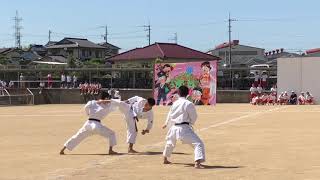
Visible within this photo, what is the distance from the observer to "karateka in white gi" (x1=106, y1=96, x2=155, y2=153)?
12.9 meters

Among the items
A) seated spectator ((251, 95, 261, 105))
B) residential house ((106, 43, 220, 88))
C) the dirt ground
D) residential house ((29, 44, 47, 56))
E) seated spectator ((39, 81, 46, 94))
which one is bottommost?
the dirt ground

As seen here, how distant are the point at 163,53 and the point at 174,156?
42.6 m

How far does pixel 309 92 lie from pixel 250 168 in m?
25.9

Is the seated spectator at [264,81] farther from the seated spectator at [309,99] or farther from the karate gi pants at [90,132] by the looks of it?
the karate gi pants at [90,132]

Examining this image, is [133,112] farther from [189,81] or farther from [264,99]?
[189,81]

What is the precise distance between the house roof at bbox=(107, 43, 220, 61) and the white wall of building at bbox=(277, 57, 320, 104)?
725 inches

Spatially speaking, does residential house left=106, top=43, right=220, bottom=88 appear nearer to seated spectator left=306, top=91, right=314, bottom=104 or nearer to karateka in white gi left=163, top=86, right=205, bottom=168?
seated spectator left=306, top=91, right=314, bottom=104

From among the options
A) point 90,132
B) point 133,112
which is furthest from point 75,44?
point 90,132

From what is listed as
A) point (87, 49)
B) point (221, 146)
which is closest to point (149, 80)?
point (221, 146)

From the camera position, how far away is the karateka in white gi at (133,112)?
42.2ft

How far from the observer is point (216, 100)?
3894 centimetres

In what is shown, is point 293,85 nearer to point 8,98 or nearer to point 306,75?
point 306,75

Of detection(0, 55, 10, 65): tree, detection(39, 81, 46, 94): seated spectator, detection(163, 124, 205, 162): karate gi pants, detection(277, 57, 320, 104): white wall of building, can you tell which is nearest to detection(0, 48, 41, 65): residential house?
detection(0, 55, 10, 65): tree

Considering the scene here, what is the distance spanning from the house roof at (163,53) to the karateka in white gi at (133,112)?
39638 millimetres
